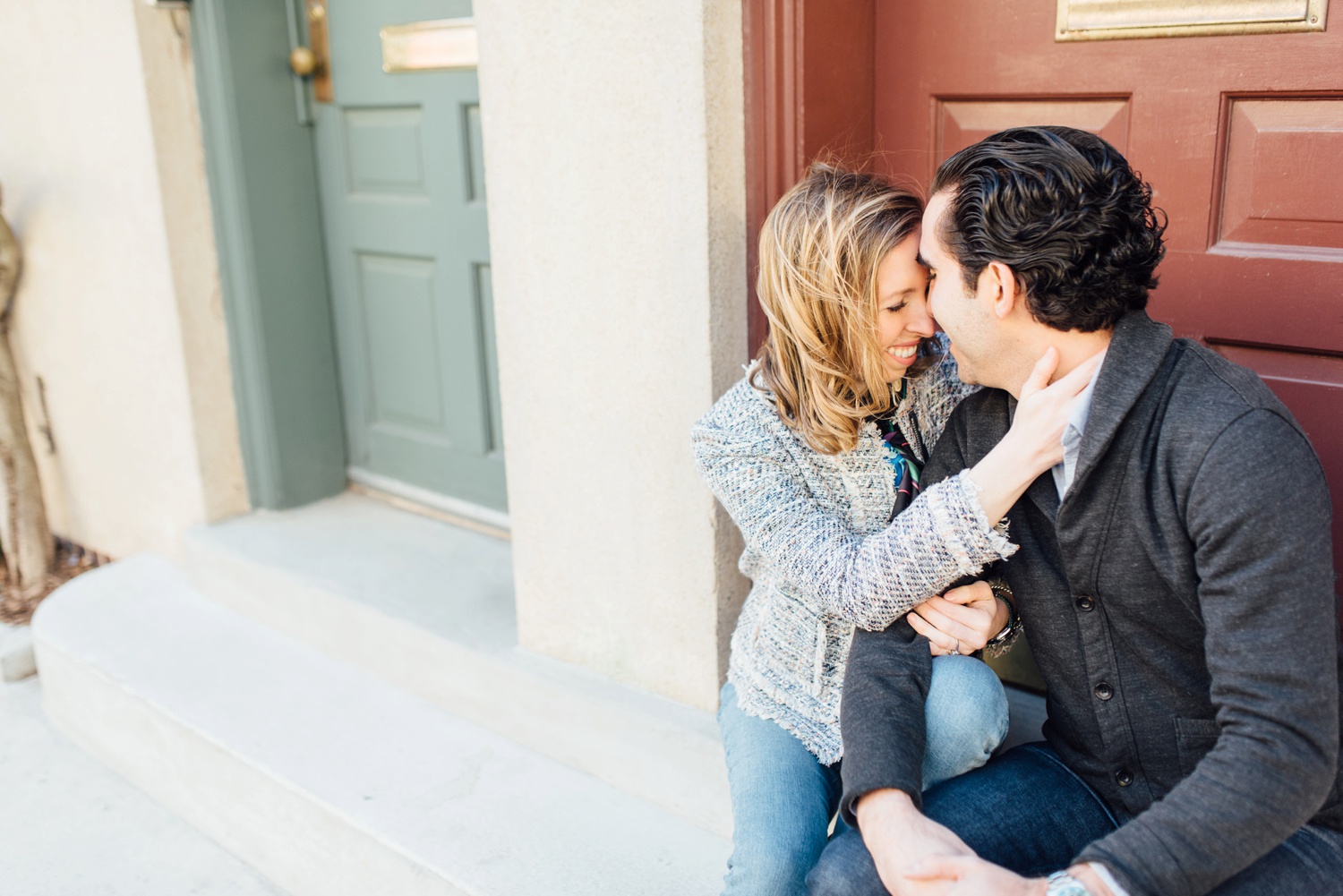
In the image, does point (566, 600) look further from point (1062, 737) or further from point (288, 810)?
point (1062, 737)

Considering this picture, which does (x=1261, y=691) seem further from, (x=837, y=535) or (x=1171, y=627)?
(x=837, y=535)

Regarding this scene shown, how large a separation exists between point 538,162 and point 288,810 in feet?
5.11

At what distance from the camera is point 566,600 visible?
2.65 m

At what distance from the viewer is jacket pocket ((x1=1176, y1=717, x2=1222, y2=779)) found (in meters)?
1.55

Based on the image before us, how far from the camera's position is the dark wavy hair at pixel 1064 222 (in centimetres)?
150

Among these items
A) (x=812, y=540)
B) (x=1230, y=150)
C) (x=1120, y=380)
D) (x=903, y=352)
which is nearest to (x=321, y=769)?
(x=812, y=540)

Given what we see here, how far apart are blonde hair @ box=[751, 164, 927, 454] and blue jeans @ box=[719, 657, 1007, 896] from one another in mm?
421

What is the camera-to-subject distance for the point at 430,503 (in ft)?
12.0

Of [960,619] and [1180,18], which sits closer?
[960,619]

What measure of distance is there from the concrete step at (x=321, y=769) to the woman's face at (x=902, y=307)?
110 centimetres

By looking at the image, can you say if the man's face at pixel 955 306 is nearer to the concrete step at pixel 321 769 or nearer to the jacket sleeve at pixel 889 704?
the jacket sleeve at pixel 889 704

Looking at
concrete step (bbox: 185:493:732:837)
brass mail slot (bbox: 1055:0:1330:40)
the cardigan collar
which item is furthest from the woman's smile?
concrete step (bbox: 185:493:732:837)

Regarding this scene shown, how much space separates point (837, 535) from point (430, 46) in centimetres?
204

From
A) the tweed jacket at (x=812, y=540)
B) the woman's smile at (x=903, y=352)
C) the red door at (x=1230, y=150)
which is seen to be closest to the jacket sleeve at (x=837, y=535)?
the tweed jacket at (x=812, y=540)
